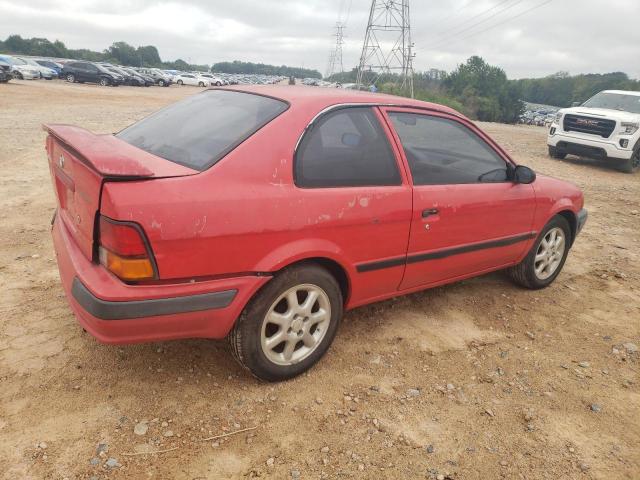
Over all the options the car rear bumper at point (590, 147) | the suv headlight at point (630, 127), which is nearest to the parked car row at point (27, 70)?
the car rear bumper at point (590, 147)

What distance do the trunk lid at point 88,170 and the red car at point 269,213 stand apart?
0.04 ft

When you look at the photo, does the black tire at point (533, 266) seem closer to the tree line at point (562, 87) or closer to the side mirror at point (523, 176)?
the side mirror at point (523, 176)

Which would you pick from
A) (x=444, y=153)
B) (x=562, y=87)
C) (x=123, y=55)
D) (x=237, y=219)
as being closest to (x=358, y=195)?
(x=237, y=219)

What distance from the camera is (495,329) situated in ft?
11.6

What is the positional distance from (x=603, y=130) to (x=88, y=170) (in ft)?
39.2

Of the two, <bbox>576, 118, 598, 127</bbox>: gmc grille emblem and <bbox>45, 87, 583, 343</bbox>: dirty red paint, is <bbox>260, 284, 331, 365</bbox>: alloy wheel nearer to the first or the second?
<bbox>45, 87, 583, 343</bbox>: dirty red paint

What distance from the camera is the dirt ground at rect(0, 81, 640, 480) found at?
7.12 ft

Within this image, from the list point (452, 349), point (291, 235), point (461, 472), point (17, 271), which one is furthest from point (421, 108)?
point (17, 271)

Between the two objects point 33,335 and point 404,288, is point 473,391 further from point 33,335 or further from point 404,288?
point 33,335

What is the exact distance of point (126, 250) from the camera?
205cm

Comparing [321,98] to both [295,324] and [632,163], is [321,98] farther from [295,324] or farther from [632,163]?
[632,163]

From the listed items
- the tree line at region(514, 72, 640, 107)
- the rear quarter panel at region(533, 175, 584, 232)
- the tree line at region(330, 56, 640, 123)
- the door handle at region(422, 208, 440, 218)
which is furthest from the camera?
the tree line at region(514, 72, 640, 107)

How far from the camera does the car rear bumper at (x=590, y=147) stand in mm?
10922

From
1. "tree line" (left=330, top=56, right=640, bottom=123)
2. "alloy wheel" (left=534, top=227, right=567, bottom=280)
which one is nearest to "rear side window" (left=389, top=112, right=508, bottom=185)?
"alloy wheel" (left=534, top=227, right=567, bottom=280)
